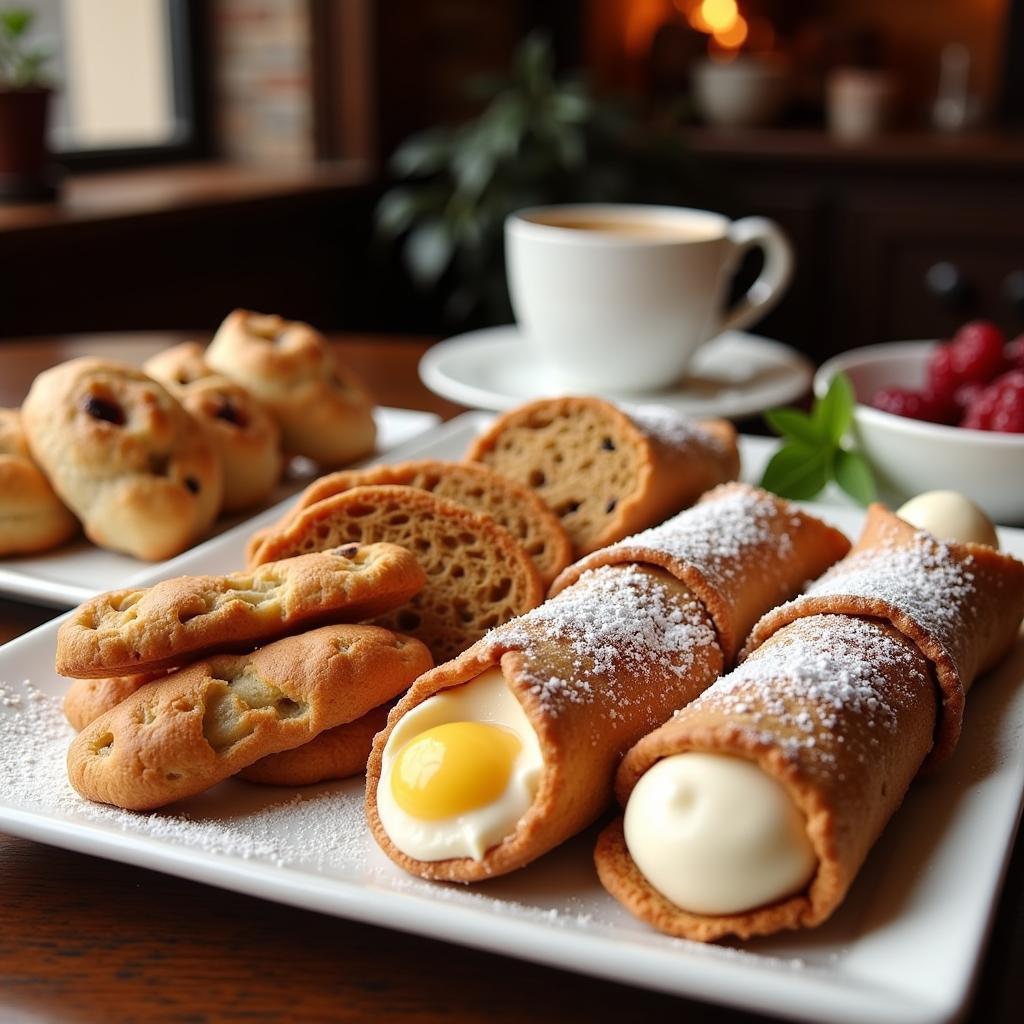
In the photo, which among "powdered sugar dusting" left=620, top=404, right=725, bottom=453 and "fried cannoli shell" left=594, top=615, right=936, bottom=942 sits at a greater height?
"powdered sugar dusting" left=620, top=404, right=725, bottom=453

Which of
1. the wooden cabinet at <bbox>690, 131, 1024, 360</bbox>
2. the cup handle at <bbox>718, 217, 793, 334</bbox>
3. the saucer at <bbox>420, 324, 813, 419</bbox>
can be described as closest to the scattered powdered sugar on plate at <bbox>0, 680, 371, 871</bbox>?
the saucer at <bbox>420, 324, 813, 419</bbox>

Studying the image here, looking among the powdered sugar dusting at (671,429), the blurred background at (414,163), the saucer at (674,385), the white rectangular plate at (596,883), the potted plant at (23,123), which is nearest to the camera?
the white rectangular plate at (596,883)

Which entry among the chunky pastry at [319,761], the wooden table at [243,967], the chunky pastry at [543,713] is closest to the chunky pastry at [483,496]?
the chunky pastry at [543,713]

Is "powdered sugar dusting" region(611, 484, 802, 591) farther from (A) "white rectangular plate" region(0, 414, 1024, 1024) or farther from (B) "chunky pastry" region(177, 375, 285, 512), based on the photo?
(B) "chunky pastry" region(177, 375, 285, 512)

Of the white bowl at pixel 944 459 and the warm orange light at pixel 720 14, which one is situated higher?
the warm orange light at pixel 720 14

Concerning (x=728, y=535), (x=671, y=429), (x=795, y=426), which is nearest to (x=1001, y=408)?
(x=795, y=426)

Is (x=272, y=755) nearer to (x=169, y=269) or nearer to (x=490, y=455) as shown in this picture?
(x=490, y=455)

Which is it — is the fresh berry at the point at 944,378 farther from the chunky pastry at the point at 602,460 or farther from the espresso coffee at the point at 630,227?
the espresso coffee at the point at 630,227

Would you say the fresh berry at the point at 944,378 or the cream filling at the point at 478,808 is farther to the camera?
the fresh berry at the point at 944,378
